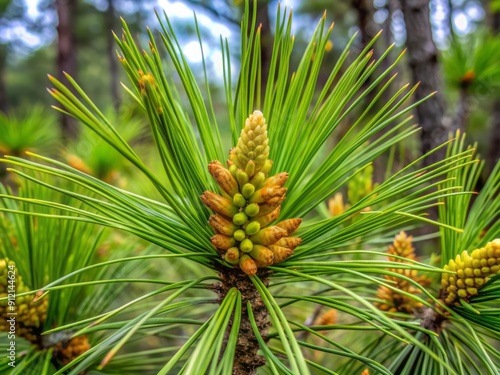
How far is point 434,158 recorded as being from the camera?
1006 millimetres

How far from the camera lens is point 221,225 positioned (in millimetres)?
494

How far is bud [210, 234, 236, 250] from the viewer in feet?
1.61

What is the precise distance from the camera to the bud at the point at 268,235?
19.2 inches

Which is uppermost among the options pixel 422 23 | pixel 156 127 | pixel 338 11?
pixel 338 11

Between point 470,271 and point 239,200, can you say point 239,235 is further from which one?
point 470,271

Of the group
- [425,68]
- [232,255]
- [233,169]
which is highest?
[425,68]

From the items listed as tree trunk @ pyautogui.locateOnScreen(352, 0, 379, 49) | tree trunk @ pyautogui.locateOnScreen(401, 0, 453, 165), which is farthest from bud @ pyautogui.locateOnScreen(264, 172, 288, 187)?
tree trunk @ pyautogui.locateOnScreen(352, 0, 379, 49)

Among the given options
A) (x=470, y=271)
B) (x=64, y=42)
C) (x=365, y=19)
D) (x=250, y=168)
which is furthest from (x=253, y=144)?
(x=64, y=42)

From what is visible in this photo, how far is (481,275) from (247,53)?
1.29 ft

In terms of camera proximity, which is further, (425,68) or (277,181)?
(425,68)

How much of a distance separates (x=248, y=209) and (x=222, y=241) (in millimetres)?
50

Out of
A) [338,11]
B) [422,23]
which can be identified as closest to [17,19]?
[338,11]

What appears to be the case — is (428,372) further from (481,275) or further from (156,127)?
(156,127)

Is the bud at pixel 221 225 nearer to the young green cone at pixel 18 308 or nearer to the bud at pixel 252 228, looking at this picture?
the bud at pixel 252 228
